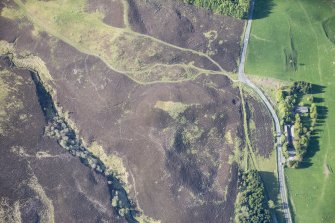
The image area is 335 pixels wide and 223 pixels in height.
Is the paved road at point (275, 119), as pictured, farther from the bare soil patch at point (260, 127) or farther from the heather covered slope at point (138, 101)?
the heather covered slope at point (138, 101)

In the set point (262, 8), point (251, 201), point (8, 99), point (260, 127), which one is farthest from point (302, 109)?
point (8, 99)

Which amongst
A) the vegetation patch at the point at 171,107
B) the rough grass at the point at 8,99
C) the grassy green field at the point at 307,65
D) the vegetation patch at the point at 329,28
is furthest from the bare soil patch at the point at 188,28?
the rough grass at the point at 8,99

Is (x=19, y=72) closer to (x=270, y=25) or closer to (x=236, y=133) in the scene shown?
(x=236, y=133)

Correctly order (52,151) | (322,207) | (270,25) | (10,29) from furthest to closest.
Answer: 1. (270,25)
2. (10,29)
3. (322,207)
4. (52,151)

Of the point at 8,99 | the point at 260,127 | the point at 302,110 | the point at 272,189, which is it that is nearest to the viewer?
the point at 8,99

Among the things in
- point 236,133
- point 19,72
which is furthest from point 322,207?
point 19,72

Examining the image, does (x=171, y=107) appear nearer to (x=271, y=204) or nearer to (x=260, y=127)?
(x=260, y=127)

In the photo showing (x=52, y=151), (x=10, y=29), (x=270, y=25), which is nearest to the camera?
(x=52, y=151)
